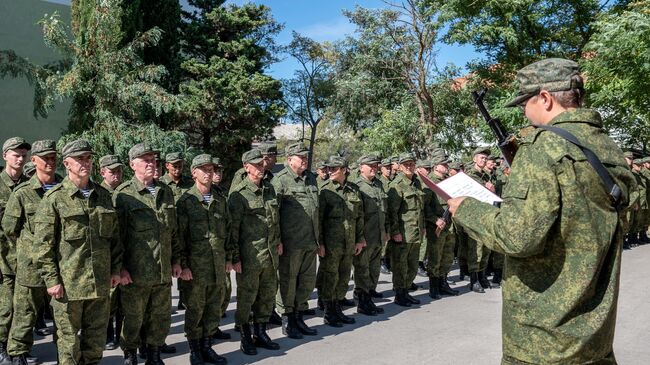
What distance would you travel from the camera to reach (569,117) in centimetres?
242

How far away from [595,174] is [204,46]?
751 inches

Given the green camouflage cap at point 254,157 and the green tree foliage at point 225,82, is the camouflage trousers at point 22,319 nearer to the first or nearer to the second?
the green camouflage cap at point 254,157

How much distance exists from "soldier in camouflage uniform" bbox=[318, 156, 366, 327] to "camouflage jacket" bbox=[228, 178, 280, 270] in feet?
4.09

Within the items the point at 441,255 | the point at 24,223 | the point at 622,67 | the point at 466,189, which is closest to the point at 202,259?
the point at 24,223

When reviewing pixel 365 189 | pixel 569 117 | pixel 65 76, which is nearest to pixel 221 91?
pixel 65 76

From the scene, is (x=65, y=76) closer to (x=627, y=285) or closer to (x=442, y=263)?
(x=442, y=263)

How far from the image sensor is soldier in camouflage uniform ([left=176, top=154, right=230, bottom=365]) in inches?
214

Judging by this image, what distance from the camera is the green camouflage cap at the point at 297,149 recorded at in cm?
665

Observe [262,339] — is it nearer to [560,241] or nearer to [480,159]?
[560,241]

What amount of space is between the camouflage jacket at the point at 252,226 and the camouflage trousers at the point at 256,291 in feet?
0.17

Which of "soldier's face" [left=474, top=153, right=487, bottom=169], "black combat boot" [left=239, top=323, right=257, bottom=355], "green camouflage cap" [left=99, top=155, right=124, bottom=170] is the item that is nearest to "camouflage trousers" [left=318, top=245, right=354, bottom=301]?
Result: "black combat boot" [left=239, top=323, right=257, bottom=355]

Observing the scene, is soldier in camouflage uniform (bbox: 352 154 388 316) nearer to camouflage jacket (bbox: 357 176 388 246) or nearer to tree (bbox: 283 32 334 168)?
camouflage jacket (bbox: 357 176 388 246)

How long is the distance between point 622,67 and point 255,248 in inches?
463

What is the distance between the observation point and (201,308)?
5.43m
